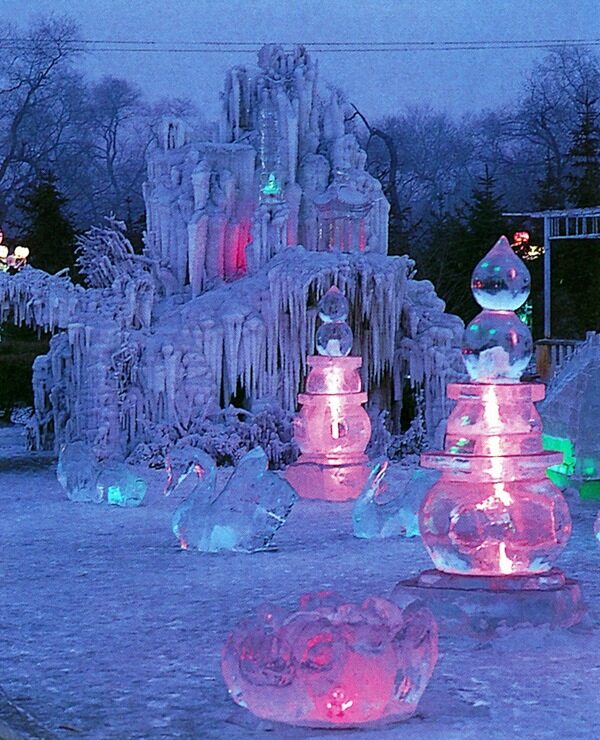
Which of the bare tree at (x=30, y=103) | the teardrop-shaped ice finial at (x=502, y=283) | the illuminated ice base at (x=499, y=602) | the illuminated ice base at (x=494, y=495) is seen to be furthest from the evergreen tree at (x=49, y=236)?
the illuminated ice base at (x=499, y=602)

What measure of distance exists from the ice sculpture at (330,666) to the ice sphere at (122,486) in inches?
321

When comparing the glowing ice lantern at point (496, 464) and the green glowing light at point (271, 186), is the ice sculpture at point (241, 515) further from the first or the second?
the green glowing light at point (271, 186)

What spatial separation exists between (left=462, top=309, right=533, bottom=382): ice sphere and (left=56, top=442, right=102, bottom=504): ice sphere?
6.90 meters

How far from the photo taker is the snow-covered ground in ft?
20.0

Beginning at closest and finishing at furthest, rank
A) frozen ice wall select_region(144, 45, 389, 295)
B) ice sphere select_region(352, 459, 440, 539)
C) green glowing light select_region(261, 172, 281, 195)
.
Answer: ice sphere select_region(352, 459, 440, 539) → frozen ice wall select_region(144, 45, 389, 295) → green glowing light select_region(261, 172, 281, 195)

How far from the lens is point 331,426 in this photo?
597 inches

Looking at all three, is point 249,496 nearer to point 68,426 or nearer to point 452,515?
point 452,515

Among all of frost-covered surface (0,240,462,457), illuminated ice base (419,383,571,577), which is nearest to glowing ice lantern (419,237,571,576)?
illuminated ice base (419,383,571,577)

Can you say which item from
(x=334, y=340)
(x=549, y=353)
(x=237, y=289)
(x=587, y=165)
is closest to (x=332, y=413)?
(x=334, y=340)

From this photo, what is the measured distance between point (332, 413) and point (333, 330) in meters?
0.88

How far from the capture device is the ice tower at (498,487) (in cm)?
783

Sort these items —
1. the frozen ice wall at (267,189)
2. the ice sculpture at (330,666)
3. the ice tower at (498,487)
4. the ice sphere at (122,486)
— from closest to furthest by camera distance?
the ice sculpture at (330,666)
the ice tower at (498,487)
the ice sphere at (122,486)
the frozen ice wall at (267,189)

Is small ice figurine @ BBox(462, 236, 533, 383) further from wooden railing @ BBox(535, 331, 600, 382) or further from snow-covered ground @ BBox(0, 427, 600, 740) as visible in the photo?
wooden railing @ BBox(535, 331, 600, 382)

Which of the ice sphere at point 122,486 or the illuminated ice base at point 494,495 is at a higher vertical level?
the illuminated ice base at point 494,495
